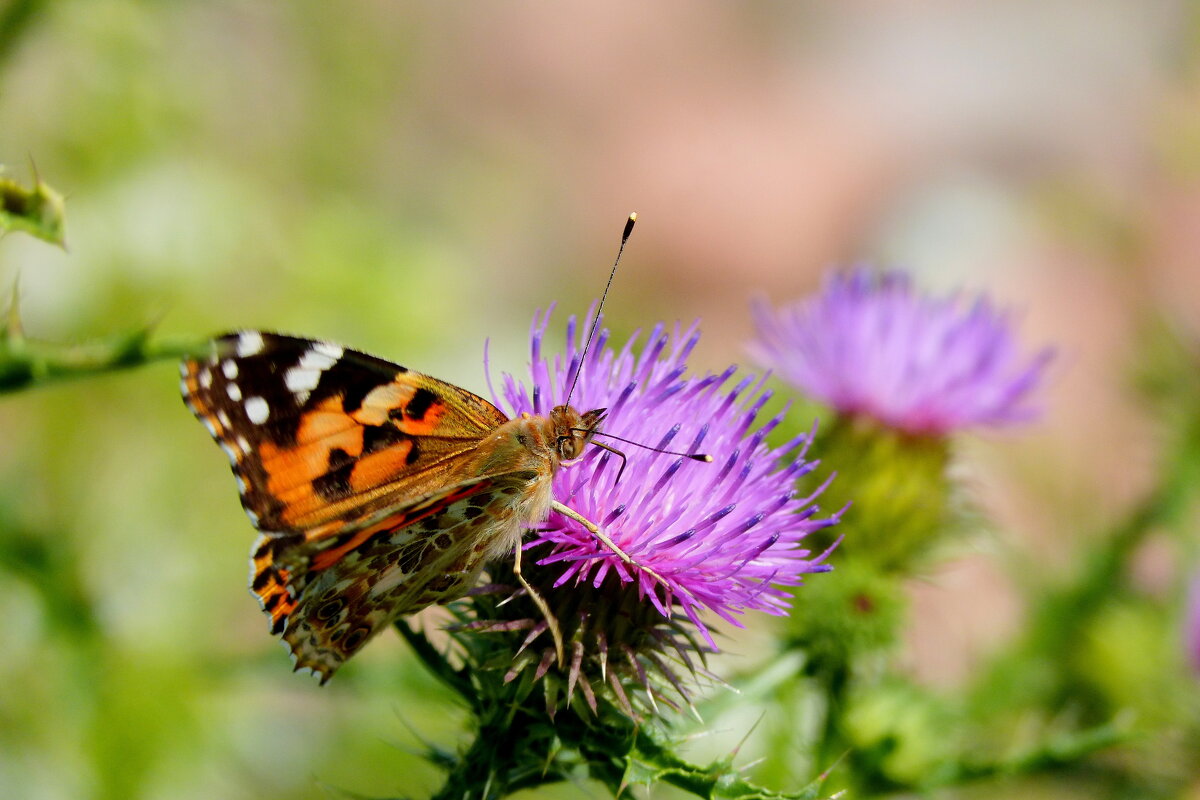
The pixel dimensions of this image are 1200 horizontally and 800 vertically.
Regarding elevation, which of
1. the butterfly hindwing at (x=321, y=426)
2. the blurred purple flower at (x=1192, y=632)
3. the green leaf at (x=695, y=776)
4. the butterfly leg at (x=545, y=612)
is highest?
the butterfly hindwing at (x=321, y=426)

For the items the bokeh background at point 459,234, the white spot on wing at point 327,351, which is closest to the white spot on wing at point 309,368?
the white spot on wing at point 327,351

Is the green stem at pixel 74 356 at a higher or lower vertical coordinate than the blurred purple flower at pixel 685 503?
higher

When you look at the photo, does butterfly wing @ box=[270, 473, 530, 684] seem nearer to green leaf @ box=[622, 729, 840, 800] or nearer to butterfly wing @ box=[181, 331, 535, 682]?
butterfly wing @ box=[181, 331, 535, 682]

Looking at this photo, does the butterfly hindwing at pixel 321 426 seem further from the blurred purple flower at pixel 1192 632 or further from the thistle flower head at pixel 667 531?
the blurred purple flower at pixel 1192 632

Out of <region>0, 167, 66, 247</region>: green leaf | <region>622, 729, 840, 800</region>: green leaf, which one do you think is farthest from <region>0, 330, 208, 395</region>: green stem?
<region>622, 729, 840, 800</region>: green leaf

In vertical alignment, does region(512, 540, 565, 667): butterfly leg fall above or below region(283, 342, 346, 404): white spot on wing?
below

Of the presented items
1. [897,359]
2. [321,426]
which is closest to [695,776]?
[321,426]

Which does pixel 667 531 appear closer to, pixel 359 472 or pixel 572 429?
pixel 572 429

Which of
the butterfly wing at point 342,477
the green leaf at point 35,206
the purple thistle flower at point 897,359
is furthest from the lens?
the purple thistle flower at point 897,359

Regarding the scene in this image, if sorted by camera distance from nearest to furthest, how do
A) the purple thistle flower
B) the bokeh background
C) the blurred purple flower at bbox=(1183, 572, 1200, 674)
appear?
the purple thistle flower → the bokeh background → the blurred purple flower at bbox=(1183, 572, 1200, 674)
